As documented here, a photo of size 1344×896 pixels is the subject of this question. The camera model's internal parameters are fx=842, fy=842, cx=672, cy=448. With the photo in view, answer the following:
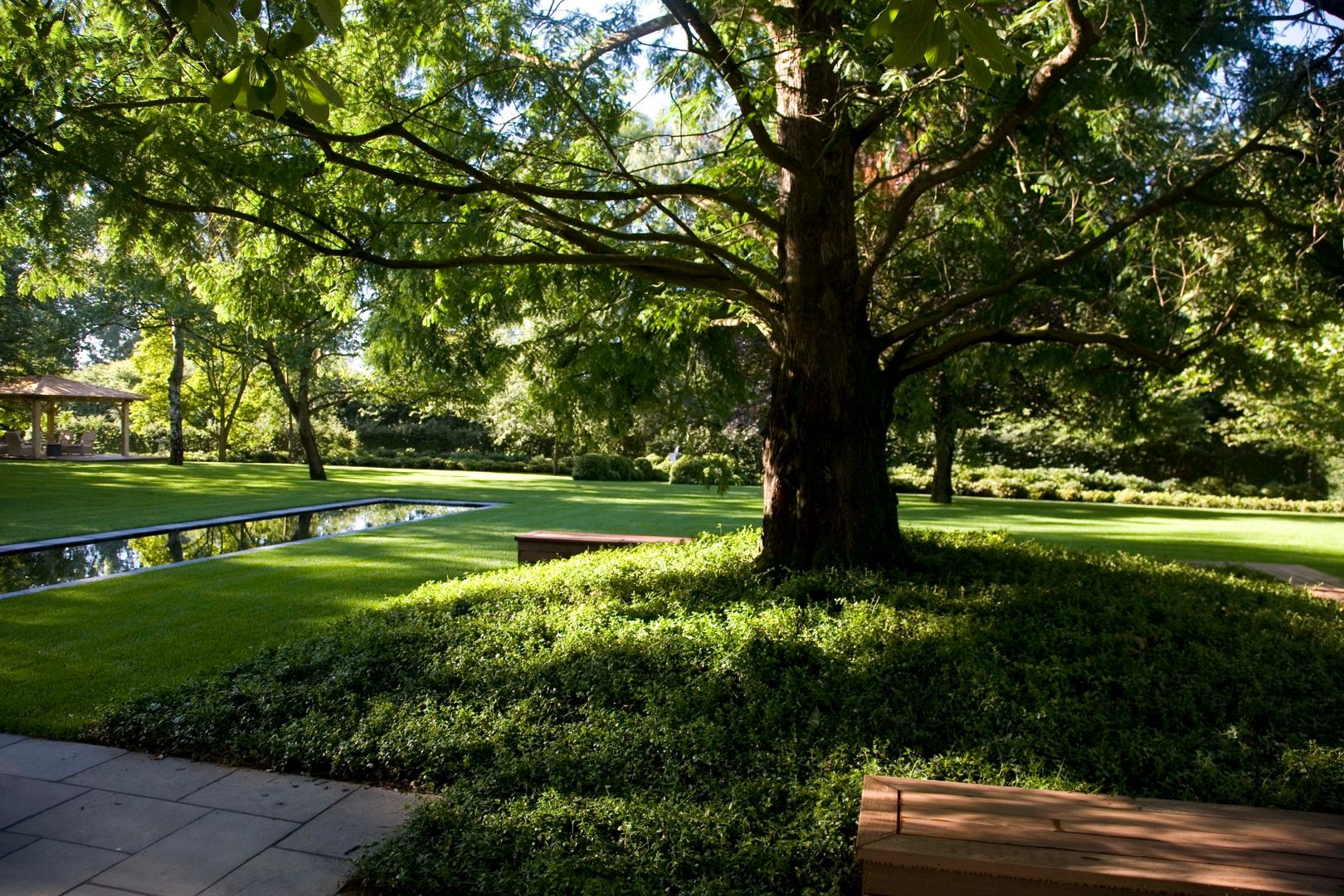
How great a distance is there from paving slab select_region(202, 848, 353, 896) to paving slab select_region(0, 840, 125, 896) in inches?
20.5

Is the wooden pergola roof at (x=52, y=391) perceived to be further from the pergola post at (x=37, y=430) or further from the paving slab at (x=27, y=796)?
the paving slab at (x=27, y=796)

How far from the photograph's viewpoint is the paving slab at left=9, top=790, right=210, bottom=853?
10.9 ft

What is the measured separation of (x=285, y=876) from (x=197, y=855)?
0.43 meters

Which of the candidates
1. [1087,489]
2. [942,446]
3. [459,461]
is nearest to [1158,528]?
[942,446]

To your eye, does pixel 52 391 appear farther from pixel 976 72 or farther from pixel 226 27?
pixel 976 72

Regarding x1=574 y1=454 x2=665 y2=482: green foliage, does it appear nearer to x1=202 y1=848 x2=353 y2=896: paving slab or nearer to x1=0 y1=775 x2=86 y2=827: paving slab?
x1=0 y1=775 x2=86 y2=827: paving slab

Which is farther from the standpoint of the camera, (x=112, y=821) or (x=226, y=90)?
(x=112, y=821)

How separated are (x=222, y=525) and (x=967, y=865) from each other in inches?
515

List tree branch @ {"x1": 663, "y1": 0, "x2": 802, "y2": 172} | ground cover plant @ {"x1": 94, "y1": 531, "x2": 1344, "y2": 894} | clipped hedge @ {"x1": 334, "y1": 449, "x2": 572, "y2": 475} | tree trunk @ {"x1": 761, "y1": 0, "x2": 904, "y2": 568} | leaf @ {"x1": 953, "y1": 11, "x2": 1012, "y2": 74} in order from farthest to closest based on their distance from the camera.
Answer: clipped hedge @ {"x1": 334, "y1": 449, "x2": 572, "y2": 475}, tree trunk @ {"x1": 761, "y1": 0, "x2": 904, "y2": 568}, tree branch @ {"x1": 663, "y1": 0, "x2": 802, "y2": 172}, ground cover plant @ {"x1": 94, "y1": 531, "x2": 1344, "y2": 894}, leaf @ {"x1": 953, "y1": 11, "x2": 1012, "y2": 74}

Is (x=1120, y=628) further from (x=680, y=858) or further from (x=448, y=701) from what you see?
(x=448, y=701)

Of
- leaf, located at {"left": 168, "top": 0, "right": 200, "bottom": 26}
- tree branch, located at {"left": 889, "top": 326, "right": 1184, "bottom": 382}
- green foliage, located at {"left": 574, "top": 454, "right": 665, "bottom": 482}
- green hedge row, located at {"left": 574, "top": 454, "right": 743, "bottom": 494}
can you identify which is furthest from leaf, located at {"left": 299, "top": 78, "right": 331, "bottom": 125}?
green foliage, located at {"left": 574, "top": 454, "right": 665, "bottom": 482}

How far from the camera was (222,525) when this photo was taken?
12.9m

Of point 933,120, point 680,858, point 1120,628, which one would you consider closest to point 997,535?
point 1120,628

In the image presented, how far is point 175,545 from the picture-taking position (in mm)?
10969
